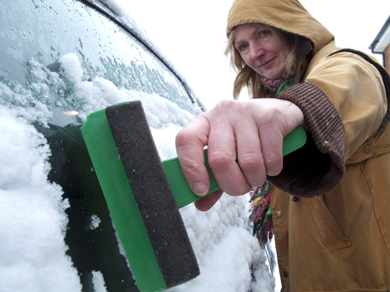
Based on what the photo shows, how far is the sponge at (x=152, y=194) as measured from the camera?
484 mm

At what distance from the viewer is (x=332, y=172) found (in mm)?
773

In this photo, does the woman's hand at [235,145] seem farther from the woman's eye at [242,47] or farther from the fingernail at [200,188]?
the woman's eye at [242,47]

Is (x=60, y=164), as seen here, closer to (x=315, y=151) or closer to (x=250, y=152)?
(x=250, y=152)

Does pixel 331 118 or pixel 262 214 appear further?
pixel 262 214

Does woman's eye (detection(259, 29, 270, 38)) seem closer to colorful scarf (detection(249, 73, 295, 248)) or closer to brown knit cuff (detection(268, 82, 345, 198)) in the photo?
colorful scarf (detection(249, 73, 295, 248))

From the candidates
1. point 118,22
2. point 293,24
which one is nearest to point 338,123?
point 293,24

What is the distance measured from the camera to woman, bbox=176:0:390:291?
56 centimetres

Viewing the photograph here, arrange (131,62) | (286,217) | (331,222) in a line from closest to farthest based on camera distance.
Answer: (131,62) → (331,222) → (286,217)

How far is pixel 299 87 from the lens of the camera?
742 millimetres

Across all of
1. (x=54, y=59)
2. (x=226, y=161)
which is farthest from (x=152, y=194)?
(x=54, y=59)

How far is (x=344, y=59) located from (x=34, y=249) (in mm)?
1212

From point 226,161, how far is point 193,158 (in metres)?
0.07

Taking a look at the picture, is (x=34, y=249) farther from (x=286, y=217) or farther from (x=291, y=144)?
(x=286, y=217)

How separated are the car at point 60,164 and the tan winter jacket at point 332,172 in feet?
1.59
